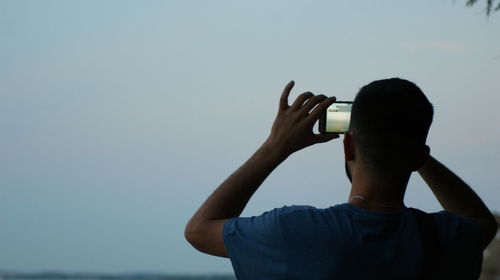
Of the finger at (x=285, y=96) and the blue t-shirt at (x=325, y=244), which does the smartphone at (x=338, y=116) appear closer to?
the finger at (x=285, y=96)

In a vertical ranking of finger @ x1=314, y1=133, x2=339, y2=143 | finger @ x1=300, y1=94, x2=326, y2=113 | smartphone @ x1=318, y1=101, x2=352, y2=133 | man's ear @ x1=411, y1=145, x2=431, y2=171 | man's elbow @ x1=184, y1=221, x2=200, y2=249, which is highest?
finger @ x1=300, y1=94, x2=326, y2=113

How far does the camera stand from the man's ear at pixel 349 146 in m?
1.37

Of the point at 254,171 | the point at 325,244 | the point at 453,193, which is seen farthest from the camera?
the point at 453,193

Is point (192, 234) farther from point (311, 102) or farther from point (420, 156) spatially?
point (420, 156)

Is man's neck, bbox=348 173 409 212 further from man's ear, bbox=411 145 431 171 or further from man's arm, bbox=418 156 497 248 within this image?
man's arm, bbox=418 156 497 248

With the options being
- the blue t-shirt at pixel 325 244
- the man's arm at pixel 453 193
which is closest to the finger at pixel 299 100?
the blue t-shirt at pixel 325 244

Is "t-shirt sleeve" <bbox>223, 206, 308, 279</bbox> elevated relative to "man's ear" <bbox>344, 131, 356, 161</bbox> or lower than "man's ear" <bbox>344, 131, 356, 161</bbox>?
lower

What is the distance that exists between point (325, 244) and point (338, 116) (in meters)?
0.30

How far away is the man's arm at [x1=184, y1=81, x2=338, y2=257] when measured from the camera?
54.1 inches

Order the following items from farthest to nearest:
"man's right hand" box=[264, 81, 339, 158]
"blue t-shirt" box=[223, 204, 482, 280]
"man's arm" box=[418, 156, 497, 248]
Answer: "man's arm" box=[418, 156, 497, 248], "man's right hand" box=[264, 81, 339, 158], "blue t-shirt" box=[223, 204, 482, 280]

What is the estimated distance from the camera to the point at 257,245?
1.31 metres

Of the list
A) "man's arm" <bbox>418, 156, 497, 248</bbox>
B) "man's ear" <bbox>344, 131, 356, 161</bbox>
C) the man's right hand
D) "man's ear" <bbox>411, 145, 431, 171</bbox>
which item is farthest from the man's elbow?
"man's arm" <bbox>418, 156, 497, 248</bbox>

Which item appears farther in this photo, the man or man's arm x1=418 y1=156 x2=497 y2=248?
man's arm x1=418 y1=156 x2=497 y2=248

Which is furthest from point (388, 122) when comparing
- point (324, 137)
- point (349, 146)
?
point (324, 137)
